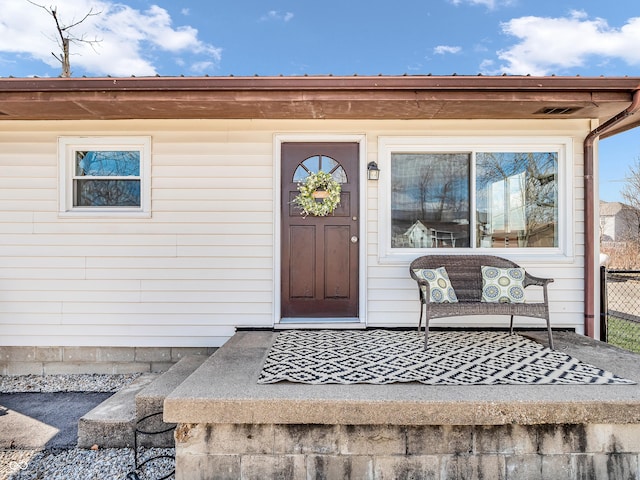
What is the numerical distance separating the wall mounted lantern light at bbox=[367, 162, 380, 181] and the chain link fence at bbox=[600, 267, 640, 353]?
2.55m

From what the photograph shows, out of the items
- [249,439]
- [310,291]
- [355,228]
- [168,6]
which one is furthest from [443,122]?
[168,6]

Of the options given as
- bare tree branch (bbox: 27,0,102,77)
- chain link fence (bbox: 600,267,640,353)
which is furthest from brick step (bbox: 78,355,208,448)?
bare tree branch (bbox: 27,0,102,77)

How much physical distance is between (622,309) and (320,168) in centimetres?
561

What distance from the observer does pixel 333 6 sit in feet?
27.6

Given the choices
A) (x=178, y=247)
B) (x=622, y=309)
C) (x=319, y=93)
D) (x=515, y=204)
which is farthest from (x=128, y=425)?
(x=622, y=309)

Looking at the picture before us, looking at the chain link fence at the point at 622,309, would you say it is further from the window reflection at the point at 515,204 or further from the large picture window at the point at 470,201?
the large picture window at the point at 470,201

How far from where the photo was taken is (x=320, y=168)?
3.94m

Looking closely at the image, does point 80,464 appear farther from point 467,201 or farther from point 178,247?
point 467,201

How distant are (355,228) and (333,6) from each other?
6811 millimetres

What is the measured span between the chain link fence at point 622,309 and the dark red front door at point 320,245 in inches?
103

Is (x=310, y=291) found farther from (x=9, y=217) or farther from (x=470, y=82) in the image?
(x=9, y=217)

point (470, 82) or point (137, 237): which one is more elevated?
point (470, 82)

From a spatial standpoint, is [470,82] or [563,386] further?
[470,82]

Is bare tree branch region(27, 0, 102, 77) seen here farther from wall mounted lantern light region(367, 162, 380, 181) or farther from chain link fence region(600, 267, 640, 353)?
chain link fence region(600, 267, 640, 353)
